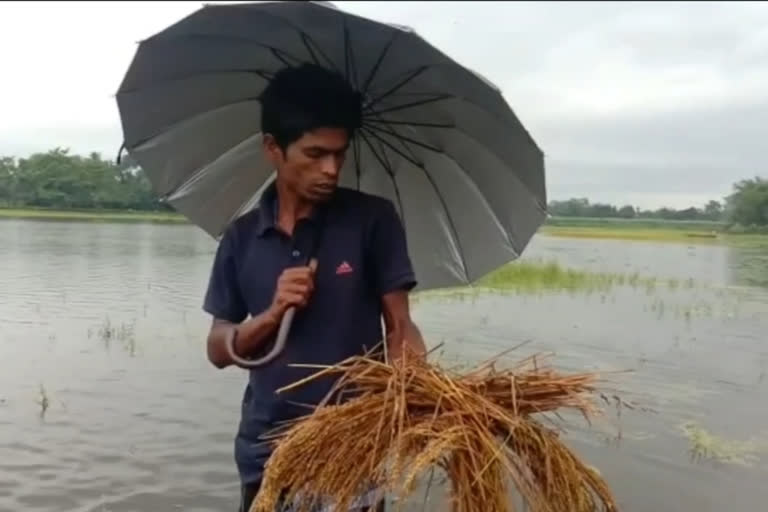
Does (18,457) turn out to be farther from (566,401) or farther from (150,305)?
(150,305)

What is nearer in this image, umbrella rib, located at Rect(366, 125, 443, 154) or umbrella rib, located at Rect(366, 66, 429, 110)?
umbrella rib, located at Rect(366, 66, 429, 110)

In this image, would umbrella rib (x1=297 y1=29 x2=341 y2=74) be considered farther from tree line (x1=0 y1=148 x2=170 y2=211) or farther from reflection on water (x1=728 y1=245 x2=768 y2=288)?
tree line (x1=0 y1=148 x2=170 y2=211)

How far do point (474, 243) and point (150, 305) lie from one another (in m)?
10.3

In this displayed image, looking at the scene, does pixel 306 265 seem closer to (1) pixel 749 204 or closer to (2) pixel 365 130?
(2) pixel 365 130

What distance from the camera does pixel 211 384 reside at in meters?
7.54

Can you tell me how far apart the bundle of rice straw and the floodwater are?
1.99 ft

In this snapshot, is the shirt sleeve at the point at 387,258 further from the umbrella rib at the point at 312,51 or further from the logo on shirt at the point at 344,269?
the umbrella rib at the point at 312,51

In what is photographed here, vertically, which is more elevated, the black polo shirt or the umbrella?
the umbrella

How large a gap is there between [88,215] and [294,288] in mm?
43007

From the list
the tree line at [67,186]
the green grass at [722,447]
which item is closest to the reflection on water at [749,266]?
the green grass at [722,447]

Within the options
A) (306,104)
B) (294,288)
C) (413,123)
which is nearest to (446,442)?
(294,288)

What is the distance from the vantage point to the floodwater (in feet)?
A: 17.4

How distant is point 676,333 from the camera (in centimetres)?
1108

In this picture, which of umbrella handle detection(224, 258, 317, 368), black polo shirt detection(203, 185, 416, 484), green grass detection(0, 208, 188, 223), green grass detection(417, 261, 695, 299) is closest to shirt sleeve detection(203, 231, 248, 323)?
black polo shirt detection(203, 185, 416, 484)
